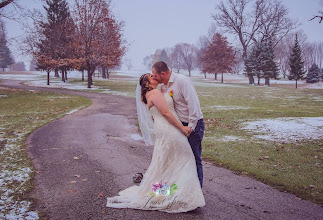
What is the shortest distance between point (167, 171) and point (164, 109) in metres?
1.01

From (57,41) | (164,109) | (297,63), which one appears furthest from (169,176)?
(297,63)

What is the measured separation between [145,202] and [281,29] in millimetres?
56451

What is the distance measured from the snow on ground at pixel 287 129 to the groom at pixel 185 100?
5854 mm

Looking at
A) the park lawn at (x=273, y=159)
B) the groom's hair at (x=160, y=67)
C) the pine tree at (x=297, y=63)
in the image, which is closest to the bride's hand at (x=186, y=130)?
the groom's hair at (x=160, y=67)

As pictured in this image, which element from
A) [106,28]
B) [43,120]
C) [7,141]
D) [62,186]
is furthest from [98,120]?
[106,28]

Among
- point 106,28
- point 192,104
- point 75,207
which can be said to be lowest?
point 75,207

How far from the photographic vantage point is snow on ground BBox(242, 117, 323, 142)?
9.25m

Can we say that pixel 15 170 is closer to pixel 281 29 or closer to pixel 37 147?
pixel 37 147

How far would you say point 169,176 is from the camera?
420cm

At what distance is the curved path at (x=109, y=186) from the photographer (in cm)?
400

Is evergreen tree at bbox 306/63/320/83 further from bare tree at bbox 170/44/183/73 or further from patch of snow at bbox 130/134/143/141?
patch of snow at bbox 130/134/143/141

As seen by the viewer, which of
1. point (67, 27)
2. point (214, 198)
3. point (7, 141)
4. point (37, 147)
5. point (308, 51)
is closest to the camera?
point (214, 198)

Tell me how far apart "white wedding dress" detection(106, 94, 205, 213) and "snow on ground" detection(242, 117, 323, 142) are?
6080 mm

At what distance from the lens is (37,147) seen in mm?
7945
